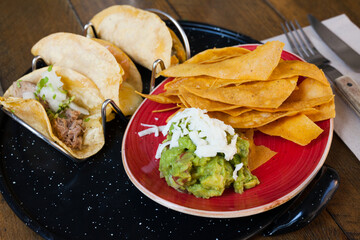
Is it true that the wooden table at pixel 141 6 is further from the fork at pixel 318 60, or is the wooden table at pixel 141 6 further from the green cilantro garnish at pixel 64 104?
the green cilantro garnish at pixel 64 104

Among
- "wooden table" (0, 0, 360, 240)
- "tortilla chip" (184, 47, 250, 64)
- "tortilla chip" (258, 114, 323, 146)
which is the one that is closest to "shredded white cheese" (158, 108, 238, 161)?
"tortilla chip" (258, 114, 323, 146)

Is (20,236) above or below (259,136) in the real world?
below

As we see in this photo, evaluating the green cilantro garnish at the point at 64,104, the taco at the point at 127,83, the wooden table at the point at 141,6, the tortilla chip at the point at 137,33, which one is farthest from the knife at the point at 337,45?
the green cilantro garnish at the point at 64,104

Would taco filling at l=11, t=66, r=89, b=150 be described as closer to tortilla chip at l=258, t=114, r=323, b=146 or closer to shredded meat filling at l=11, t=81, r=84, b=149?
shredded meat filling at l=11, t=81, r=84, b=149

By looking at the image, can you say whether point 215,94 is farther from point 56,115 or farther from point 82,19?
point 82,19

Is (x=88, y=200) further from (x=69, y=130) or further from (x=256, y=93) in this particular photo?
(x=256, y=93)

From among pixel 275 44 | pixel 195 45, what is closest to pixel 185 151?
pixel 275 44
